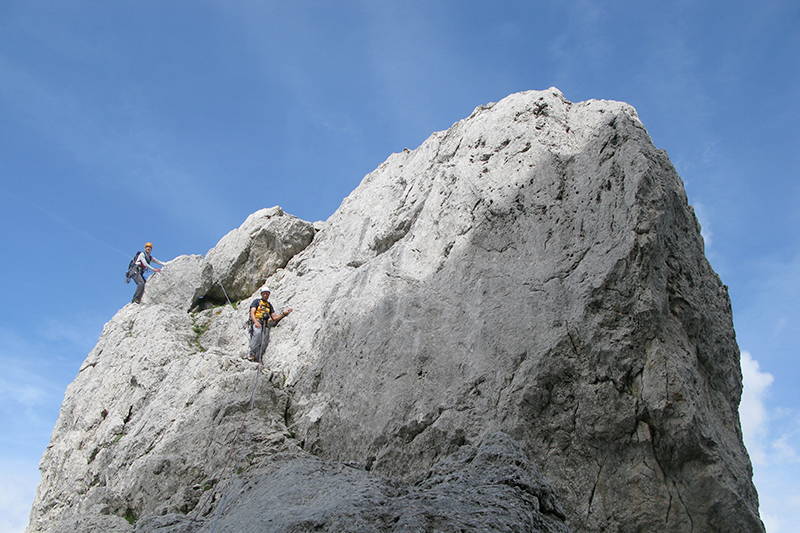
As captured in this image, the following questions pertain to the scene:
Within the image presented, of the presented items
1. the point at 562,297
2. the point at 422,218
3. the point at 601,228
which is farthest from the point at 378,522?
the point at 422,218

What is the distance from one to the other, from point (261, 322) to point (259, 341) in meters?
0.52

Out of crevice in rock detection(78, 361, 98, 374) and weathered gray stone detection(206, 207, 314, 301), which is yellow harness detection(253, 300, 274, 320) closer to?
weathered gray stone detection(206, 207, 314, 301)

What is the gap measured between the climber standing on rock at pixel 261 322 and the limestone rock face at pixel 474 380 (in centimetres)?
41

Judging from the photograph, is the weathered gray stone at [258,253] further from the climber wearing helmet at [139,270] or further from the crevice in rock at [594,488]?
the crevice in rock at [594,488]

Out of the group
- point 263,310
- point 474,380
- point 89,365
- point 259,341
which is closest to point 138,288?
point 89,365

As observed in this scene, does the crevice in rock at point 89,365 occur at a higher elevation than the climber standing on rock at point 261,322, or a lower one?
higher

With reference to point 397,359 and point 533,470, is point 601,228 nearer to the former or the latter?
point 397,359

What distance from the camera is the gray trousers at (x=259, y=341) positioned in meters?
17.0

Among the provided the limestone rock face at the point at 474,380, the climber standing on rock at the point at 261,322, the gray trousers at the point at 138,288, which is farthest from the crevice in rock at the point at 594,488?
the gray trousers at the point at 138,288

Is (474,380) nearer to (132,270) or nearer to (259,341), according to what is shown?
(259,341)

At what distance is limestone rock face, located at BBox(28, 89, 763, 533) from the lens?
8484 millimetres

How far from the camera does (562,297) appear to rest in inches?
459

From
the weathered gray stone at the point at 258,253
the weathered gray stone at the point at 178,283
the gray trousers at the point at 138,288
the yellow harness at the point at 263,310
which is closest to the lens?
the yellow harness at the point at 263,310

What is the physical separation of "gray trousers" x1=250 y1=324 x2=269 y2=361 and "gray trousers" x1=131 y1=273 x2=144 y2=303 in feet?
26.7
